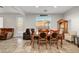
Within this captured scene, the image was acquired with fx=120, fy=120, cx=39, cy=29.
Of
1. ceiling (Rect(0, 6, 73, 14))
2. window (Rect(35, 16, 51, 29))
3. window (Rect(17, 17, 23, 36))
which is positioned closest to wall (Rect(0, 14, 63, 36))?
window (Rect(17, 17, 23, 36))

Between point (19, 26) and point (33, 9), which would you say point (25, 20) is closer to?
point (19, 26)

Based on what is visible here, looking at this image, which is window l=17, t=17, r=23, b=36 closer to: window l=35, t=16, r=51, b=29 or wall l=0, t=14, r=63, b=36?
wall l=0, t=14, r=63, b=36

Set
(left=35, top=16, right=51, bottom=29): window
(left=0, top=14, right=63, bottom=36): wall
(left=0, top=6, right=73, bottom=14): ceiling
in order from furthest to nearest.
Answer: (left=0, top=14, right=63, bottom=36): wall
(left=35, top=16, right=51, bottom=29): window
(left=0, top=6, right=73, bottom=14): ceiling

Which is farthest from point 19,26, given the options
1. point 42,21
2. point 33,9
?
point 33,9

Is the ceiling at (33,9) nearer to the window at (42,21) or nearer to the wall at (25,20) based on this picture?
the window at (42,21)

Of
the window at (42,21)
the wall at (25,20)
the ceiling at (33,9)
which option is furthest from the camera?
the wall at (25,20)

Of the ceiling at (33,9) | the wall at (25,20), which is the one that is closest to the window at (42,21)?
the wall at (25,20)

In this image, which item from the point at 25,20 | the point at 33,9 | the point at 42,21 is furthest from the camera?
the point at 25,20

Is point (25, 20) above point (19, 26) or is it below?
above

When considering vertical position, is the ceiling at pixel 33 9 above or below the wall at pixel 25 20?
above
